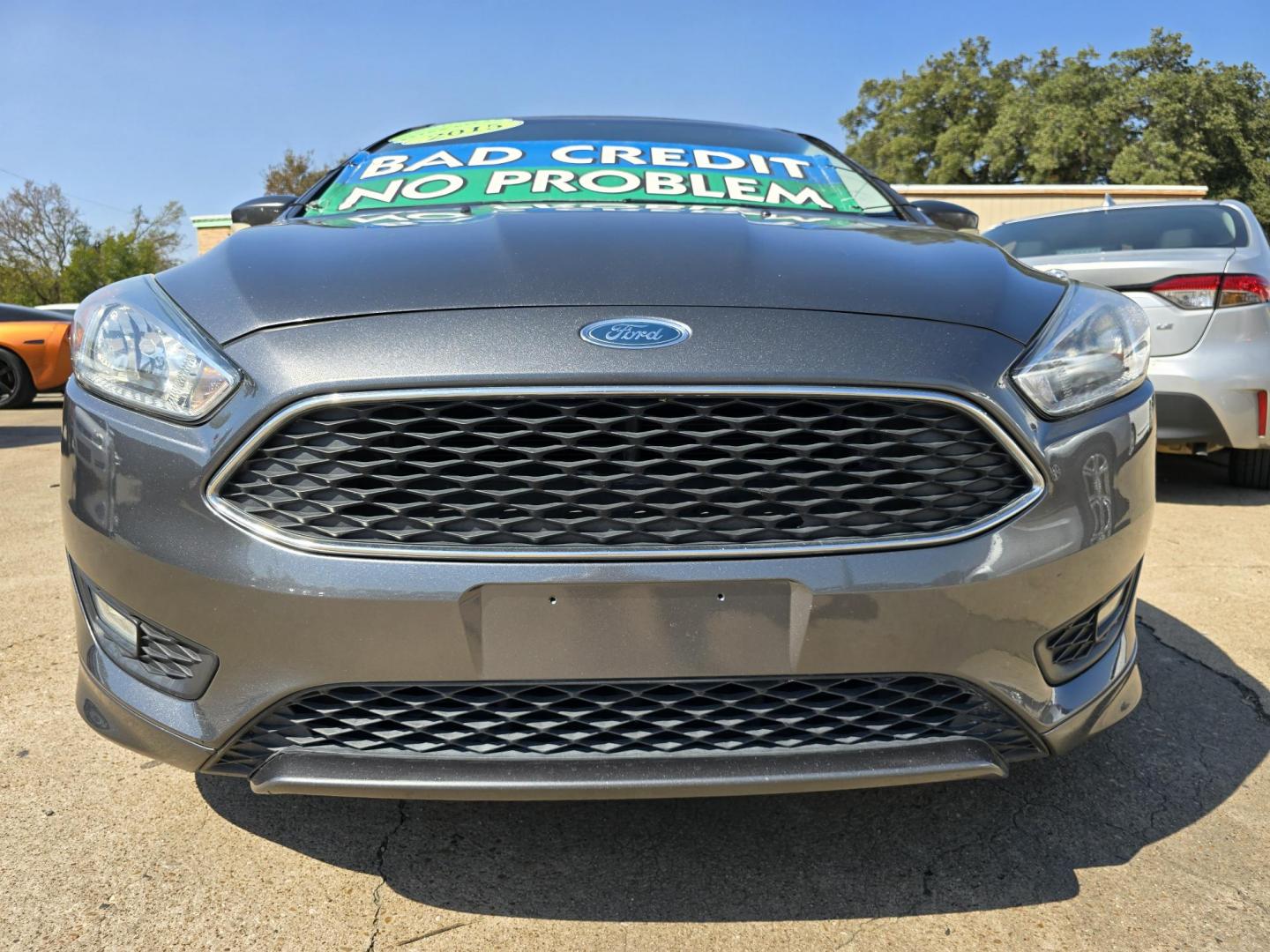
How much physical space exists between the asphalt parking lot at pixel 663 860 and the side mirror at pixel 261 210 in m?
1.44

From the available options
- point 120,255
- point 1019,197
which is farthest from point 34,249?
point 1019,197

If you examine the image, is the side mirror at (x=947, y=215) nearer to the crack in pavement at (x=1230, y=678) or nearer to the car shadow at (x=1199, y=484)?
the crack in pavement at (x=1230, y=678)

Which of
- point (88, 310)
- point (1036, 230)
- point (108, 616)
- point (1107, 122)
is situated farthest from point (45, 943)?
point (1107, 122)

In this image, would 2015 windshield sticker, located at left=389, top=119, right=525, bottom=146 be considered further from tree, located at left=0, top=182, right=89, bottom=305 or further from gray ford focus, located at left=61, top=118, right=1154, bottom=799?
tree, located at left=0, top=182, right=89, bottom=305

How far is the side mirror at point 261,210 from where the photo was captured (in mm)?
2811

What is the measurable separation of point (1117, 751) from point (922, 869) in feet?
2.09

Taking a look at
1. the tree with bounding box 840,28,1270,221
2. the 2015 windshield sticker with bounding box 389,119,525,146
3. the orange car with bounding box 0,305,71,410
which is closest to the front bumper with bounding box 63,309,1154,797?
the 2015 windshield sticker with bounding box 389,119,525,146

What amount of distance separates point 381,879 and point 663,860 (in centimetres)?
47

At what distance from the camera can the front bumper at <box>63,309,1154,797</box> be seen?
137 cm

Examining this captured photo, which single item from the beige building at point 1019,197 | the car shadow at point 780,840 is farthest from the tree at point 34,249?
the car shadow at point 780,840

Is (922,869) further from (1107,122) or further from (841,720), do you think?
(1107,122)

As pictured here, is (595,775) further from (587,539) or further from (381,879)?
(381,879)

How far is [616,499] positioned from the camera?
1409mm

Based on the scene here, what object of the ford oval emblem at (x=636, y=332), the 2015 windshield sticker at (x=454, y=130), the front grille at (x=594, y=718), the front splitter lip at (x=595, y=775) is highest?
the 2015 windshield sticker at (x=454, y=130)
